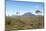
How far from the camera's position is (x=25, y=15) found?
1125mm

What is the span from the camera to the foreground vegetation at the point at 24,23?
109cm

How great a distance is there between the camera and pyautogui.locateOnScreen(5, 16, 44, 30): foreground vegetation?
1089mm

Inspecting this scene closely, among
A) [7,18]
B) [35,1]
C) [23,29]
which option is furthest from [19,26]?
[35,1]

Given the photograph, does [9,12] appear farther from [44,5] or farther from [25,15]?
[44,5]

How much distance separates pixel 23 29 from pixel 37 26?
7.6 inches

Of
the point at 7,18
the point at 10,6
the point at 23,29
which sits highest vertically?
the point at 10,6

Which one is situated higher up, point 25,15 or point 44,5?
point 44,5

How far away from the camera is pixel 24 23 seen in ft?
3.68

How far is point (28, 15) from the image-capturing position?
3.72 ft

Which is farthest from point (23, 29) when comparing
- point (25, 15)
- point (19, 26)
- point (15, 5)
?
point (15, 5)

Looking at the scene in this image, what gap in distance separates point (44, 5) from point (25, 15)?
30 cm

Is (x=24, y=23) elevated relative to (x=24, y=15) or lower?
lower
